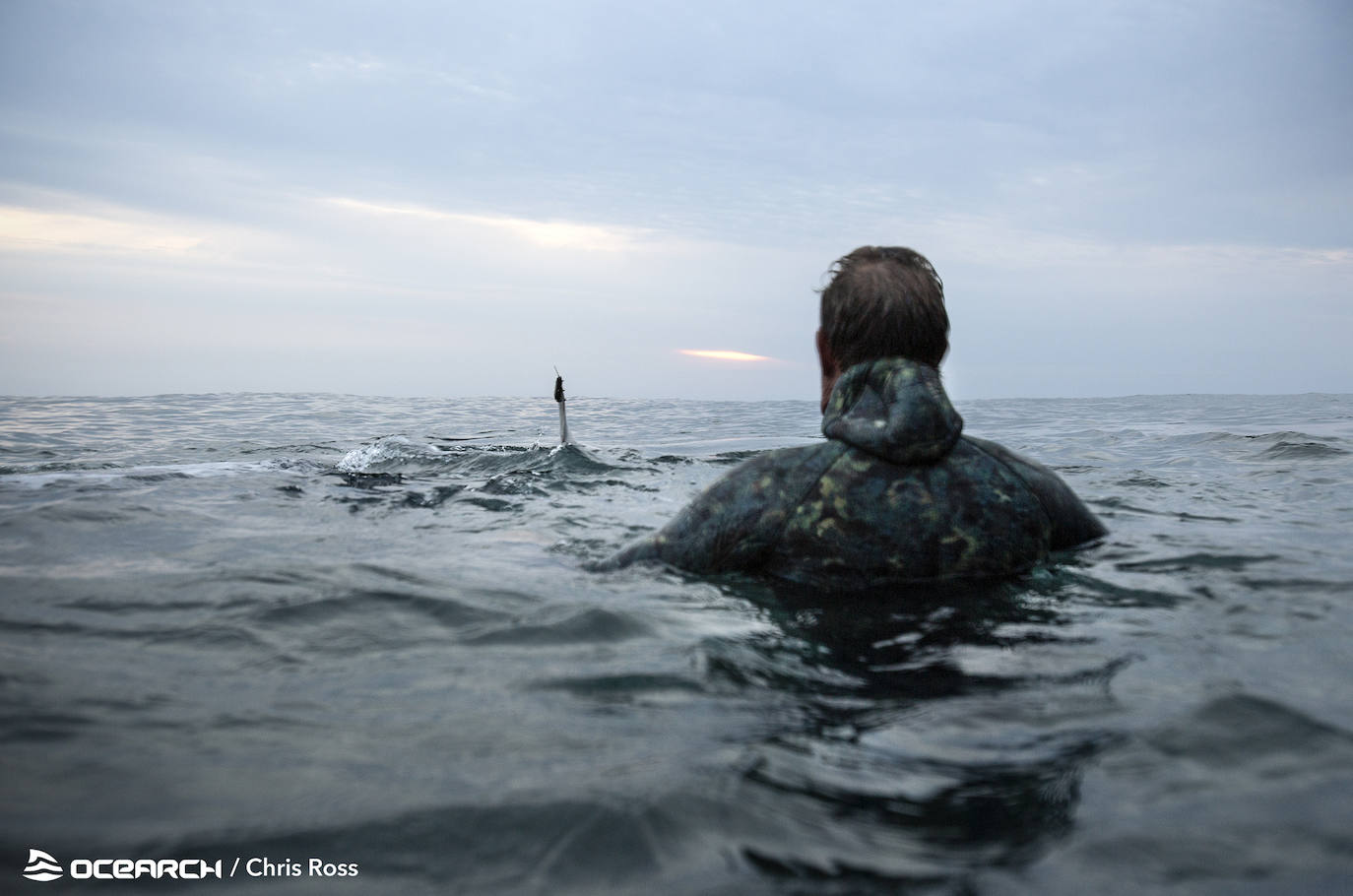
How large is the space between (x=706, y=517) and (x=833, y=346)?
34.4 inches

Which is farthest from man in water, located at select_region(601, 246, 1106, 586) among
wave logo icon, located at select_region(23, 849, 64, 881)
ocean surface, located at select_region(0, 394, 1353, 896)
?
wave logo icon, located at select_region(23, 849, 64, 881)

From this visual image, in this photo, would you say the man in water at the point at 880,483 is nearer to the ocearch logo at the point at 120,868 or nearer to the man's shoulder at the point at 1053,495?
the man's shoulder at the point at 1053,495

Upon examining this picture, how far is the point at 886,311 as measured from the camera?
11.0 feet

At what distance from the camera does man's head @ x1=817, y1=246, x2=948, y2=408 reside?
3.36 m

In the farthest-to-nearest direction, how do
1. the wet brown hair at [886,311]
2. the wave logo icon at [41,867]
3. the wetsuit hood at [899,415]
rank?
the wet brown hair at [886,311] → the wetsuit hood at [899,415] → the wave logo icon at [41,867]

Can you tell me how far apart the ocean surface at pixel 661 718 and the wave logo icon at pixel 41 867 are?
0.02 metres

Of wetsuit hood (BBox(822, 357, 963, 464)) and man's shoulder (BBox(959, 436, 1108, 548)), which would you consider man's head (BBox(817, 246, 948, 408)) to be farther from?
man's shoulder (BBox(959, 436, 1108, 548))

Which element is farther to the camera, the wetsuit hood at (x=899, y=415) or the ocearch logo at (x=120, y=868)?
the wetsuit hood at (x=899, y=415)

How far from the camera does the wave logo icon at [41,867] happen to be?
4.95 ft

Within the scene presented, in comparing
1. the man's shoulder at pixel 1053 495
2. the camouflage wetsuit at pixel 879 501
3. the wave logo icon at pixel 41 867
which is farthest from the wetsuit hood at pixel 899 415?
the wave logo icon at pixel 41 867

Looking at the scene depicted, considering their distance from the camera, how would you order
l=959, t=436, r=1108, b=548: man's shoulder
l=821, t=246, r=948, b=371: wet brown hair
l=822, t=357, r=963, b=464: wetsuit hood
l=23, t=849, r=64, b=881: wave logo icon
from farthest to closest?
l=959, t=436, r=1108, b=548: man's shoulder → l=821, t=246, r=948, b=371: wet brown hair → l=822, t=357, r=963, b=464: wetsuit hood → l=23, t=849, r=64, b=881: wave logo icon

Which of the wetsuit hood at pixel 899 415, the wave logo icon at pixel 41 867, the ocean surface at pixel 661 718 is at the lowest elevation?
the wave logo icon at pixel 41 867

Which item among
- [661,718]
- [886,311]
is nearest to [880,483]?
[886,311]

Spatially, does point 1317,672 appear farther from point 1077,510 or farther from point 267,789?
point 267,789
